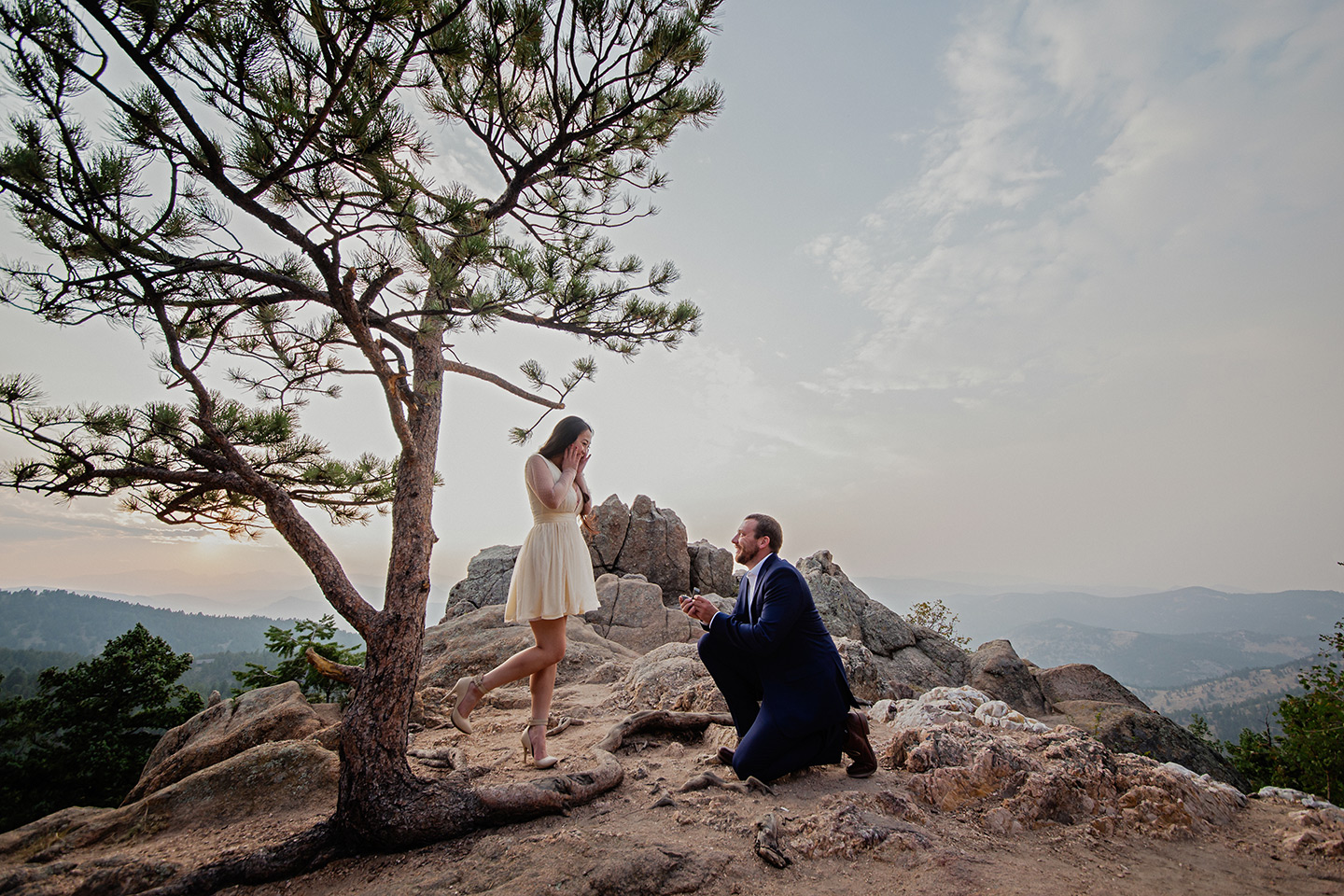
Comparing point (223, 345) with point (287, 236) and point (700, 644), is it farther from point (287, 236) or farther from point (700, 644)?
point (700, 644)

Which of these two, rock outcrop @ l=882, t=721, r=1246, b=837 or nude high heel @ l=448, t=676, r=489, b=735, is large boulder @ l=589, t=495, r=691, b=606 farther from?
rock outcrop @ l=882, t=721, r=1246, b=837

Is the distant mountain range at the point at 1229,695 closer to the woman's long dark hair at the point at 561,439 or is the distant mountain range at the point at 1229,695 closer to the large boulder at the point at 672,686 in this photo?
the large boulder at the point at 672,686

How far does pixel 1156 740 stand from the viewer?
32.0ft

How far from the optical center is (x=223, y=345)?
482cm

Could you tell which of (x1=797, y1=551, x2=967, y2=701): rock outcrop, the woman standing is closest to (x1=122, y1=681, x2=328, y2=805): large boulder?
the woman standing

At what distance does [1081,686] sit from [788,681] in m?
14.3

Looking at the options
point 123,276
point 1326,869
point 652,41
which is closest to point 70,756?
point 123,276

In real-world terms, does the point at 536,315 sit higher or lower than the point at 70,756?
higher

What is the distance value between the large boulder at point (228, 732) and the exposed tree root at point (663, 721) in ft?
10.2

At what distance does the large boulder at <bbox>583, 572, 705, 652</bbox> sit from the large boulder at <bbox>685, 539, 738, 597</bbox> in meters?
5.12

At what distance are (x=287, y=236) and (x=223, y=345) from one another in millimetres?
2432

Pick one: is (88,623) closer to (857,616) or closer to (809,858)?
(857,616)

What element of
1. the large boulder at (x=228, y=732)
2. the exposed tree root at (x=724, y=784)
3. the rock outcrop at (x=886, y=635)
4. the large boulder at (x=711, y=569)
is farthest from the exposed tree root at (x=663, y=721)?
the large boulder at (x=711, y=569)

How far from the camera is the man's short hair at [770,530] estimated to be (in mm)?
4031
